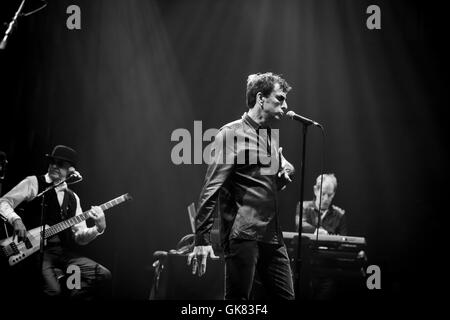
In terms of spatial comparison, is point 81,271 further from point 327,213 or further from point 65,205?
point 327,213

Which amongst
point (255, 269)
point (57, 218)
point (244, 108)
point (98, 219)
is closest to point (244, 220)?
point (255, 269)

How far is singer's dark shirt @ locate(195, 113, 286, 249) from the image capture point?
7.94ft

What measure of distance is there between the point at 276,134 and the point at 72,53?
141 inches

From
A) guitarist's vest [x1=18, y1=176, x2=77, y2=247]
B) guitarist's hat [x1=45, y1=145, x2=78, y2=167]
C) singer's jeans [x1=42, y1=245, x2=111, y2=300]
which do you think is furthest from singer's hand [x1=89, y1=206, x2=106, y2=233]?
guitarist's hat [x1=45, y1=145, x2=78, y2=167]

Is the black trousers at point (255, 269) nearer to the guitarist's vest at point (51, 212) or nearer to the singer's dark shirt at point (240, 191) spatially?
the singer's dark shirt at point (240, 191)

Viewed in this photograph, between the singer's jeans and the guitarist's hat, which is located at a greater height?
the guitarist's hat

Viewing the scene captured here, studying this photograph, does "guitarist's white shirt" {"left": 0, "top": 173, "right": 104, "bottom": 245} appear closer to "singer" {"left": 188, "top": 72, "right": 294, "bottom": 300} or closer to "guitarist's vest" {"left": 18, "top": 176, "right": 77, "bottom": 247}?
"guitarist's vest" {"left": 18, "top": 176, "right": 77, "bottom": 247}

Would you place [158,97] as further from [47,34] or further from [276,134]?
[276,134]

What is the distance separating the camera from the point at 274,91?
110 inches

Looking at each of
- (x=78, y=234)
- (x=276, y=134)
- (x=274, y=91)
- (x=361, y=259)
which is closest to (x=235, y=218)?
→ (x=276, y=134)

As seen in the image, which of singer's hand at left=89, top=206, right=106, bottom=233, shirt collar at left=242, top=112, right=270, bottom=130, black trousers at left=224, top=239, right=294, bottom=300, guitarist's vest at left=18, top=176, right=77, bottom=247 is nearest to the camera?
black trousers at left=224, top=239, right=294, bottom=300

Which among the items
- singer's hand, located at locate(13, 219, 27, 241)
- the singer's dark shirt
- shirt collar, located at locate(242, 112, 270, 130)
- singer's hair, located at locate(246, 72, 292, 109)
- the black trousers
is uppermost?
singer's hair, located at locate(246, 72, 292, 109)

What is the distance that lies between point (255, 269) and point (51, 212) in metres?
3.27

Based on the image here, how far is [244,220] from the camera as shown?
2.44 metres
